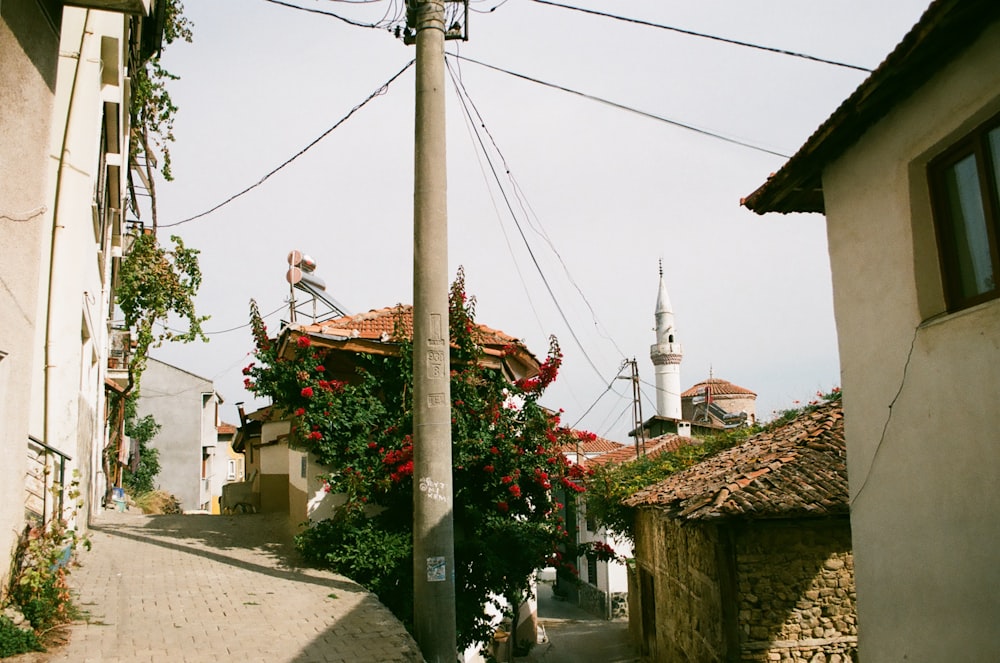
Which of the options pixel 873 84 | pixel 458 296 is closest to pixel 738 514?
pixel 458 296

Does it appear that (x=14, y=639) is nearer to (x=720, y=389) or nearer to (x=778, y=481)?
(x=778, y=481)

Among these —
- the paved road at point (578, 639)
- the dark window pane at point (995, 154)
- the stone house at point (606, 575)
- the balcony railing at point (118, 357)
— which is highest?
the balcony railing at point (118, 357)

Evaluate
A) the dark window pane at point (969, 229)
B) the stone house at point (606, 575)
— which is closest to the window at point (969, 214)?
the dark window pane at point (969, 229)

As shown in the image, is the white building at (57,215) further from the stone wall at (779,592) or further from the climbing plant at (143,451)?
the climbing plant at (143,451)

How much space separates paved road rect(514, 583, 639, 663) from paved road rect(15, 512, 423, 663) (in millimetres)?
7462

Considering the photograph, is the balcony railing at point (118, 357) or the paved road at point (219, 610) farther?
the balcony railing at point (118, 357)

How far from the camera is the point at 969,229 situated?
215 inches

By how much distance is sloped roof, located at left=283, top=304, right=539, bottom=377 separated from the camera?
36.1ft

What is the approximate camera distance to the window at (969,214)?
204 inches

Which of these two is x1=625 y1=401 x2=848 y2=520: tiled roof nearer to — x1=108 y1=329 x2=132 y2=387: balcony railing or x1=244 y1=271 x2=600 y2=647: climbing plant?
x1=244 y1=271 x2=600 y2=647: climbing plant

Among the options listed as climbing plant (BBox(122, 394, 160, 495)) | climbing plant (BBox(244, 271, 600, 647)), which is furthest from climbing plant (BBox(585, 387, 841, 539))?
climbing plant (BBox(122, 394, 160, 495))

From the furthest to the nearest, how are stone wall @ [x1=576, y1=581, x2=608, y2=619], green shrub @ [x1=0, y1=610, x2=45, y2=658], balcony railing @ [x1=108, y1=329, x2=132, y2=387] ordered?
stone wall @ [x1=576, y1=581, x2=608, y2=619]
balcony railing @ [x1=108, y1=329, x2=132, y2=387]
green shrub @ [x1=0, y1=610, x2=45, y2=658]

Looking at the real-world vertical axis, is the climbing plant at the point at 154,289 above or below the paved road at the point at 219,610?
above

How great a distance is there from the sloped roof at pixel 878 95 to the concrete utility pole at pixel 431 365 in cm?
311
